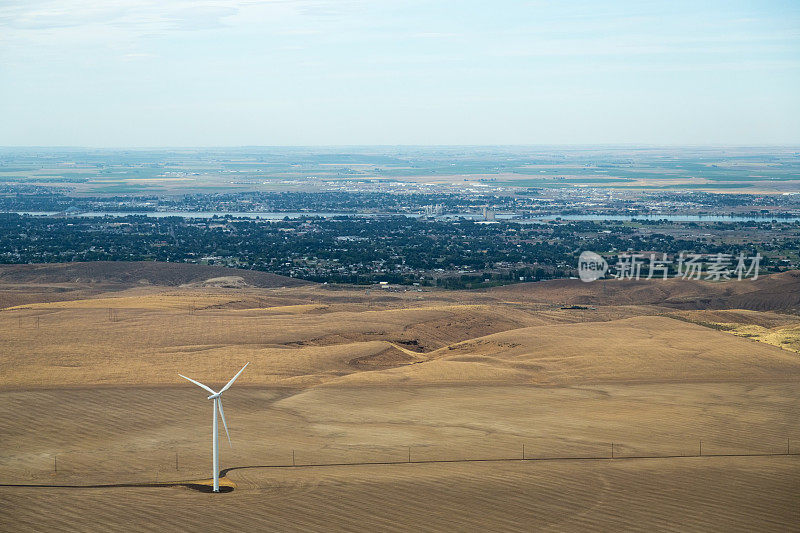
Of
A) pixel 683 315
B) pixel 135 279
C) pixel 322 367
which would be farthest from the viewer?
pixel 135 279

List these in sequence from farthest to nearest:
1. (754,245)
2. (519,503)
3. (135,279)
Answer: (754,245), (135,279), (519,503)

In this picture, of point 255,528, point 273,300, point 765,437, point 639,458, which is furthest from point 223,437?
point 273,300

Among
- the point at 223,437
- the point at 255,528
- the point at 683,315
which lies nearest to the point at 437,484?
the point at 255,528

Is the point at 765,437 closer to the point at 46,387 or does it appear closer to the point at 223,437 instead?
the point at 223,437

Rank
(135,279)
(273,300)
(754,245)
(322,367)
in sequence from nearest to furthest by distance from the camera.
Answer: (322,367)
(273,300)
(135,279)
(754,245)

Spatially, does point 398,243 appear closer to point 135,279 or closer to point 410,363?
point 135,279

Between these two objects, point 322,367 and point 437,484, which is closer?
point 437,484
